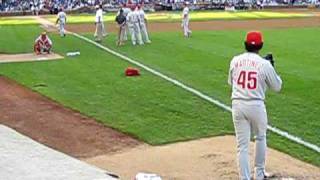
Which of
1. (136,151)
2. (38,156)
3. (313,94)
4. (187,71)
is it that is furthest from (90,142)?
(187,71)

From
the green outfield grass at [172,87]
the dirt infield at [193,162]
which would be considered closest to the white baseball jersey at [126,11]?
the green outfield grass at [172,87]

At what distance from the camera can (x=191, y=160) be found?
395 inches

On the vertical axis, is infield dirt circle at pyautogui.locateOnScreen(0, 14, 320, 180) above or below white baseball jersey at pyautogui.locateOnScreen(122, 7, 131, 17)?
below

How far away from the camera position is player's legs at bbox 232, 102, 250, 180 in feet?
28.0

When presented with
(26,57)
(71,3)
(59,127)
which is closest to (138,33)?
(26,57)

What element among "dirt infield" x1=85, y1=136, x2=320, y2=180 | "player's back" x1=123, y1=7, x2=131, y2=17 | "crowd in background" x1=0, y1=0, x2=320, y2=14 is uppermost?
"player's back" x1=123, y1=7, x2=131, y2=17

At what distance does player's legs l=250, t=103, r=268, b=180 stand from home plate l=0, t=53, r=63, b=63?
53.4ft

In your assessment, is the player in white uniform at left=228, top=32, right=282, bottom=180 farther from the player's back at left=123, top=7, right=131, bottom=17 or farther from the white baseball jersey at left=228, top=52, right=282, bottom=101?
the player's back at left=123, top=7, right=131, bottom=17

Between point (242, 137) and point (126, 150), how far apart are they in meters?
2.88

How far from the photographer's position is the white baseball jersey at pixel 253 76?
8430 mm

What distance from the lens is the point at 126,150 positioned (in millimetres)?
Answer: 10891

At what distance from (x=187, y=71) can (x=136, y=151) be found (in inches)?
362

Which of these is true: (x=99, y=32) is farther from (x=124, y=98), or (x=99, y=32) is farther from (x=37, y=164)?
(x=37, y=164)

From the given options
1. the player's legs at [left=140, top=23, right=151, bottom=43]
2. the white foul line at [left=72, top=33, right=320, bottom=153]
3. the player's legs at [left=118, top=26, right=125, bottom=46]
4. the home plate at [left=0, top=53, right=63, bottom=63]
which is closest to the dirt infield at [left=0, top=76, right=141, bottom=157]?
the white foul line at [left=72, top=33, right=320, bottom=153]
